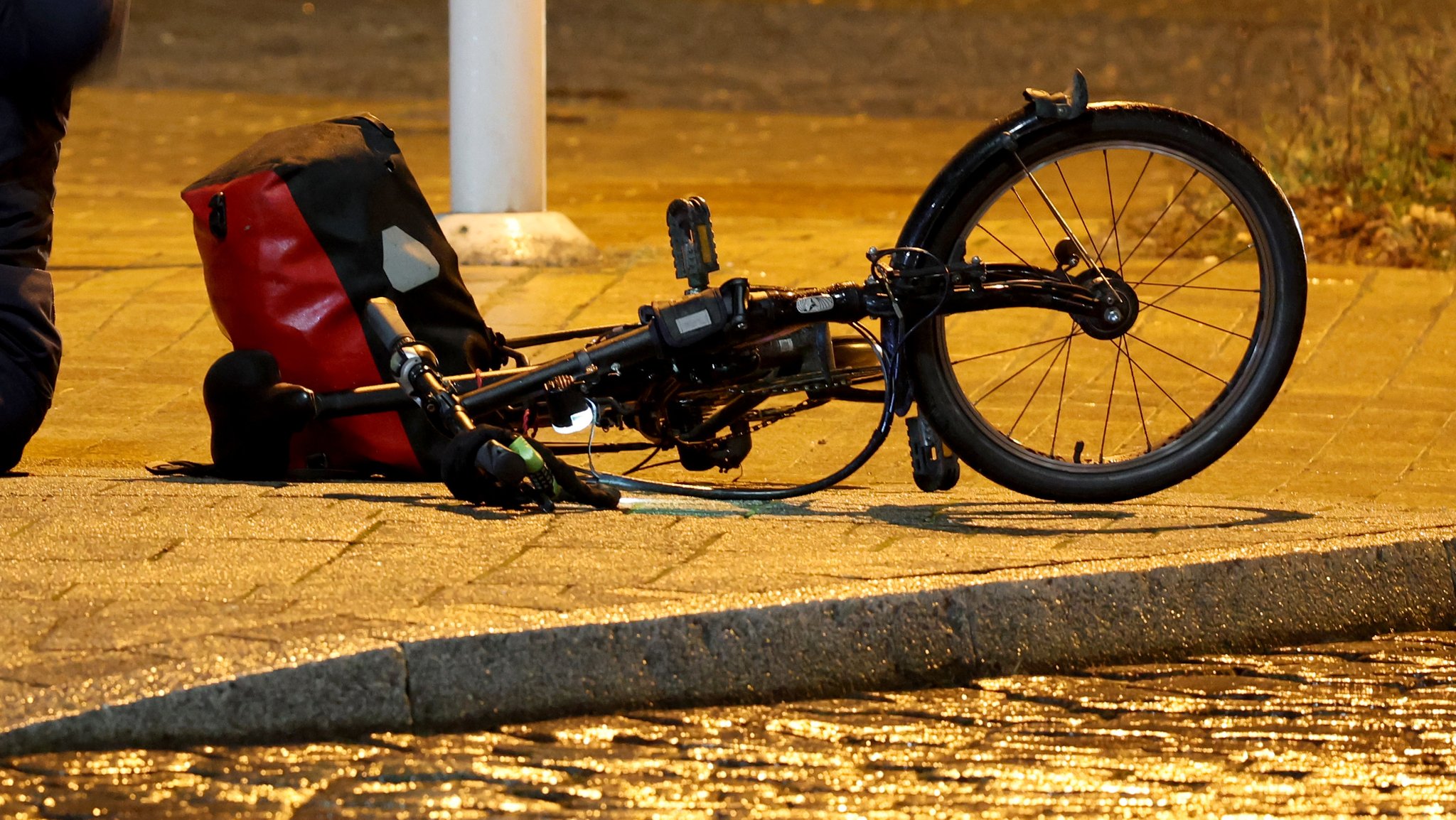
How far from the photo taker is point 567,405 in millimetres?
4488

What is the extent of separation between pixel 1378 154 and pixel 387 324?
18.9ft

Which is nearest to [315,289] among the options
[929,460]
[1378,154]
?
[929,460]

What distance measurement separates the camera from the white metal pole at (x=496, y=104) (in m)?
7.68

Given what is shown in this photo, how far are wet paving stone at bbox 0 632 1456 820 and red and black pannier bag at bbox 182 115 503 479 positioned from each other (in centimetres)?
138

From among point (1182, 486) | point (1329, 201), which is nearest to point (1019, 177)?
point (1182, 486)

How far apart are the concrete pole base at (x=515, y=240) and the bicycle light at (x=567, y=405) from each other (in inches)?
125

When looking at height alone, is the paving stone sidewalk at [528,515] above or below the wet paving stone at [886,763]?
above

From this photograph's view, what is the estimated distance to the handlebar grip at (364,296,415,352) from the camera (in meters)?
4.52

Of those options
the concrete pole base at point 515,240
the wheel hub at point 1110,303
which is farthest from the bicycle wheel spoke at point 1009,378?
the concrete pole base at point 515,240

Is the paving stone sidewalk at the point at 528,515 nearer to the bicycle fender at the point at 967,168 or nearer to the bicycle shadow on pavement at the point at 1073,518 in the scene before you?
the bicycle shadow on pavement at the point at 1073,518

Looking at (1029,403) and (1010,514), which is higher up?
(1029,403)

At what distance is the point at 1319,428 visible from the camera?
229 inches

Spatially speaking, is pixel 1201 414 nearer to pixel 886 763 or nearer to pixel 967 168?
pixel 967 168

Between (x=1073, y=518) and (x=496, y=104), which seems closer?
(x=1073, y=518)
